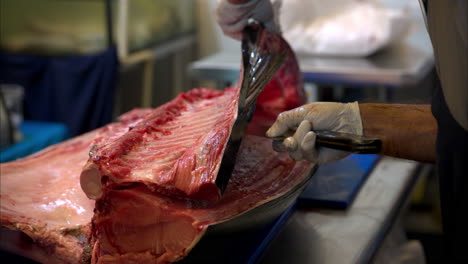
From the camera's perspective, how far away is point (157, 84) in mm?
4684

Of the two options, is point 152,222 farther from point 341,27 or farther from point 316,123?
point 341,27

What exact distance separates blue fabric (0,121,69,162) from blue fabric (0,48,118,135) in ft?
1.72

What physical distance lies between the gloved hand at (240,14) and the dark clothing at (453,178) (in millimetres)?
827

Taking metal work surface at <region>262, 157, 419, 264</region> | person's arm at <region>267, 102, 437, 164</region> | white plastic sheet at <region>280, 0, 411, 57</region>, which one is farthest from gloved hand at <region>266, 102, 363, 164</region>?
white plastic sheet at <region>280, 0, 411, 57</region>

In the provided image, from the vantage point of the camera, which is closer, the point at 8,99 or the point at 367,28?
the point at 8,99

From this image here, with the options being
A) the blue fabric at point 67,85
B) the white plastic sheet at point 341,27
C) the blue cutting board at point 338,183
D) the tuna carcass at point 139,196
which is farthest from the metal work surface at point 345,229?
the blue fabric at point 67,85

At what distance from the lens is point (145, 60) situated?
4219mm

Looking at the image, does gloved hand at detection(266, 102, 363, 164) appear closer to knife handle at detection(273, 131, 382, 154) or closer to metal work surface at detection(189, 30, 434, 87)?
knife handle at detection(273, 131, 382, 154)

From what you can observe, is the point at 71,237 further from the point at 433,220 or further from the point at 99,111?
the point at 433,220

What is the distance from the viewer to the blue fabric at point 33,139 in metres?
2.74

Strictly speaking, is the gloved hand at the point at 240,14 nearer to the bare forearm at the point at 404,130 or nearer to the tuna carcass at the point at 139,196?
the tuna carcass at the point at 139,196

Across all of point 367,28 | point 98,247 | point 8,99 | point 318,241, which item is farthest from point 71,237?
point 367,28

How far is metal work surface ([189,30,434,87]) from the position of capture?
3.08 metres

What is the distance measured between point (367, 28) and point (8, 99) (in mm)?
2175
